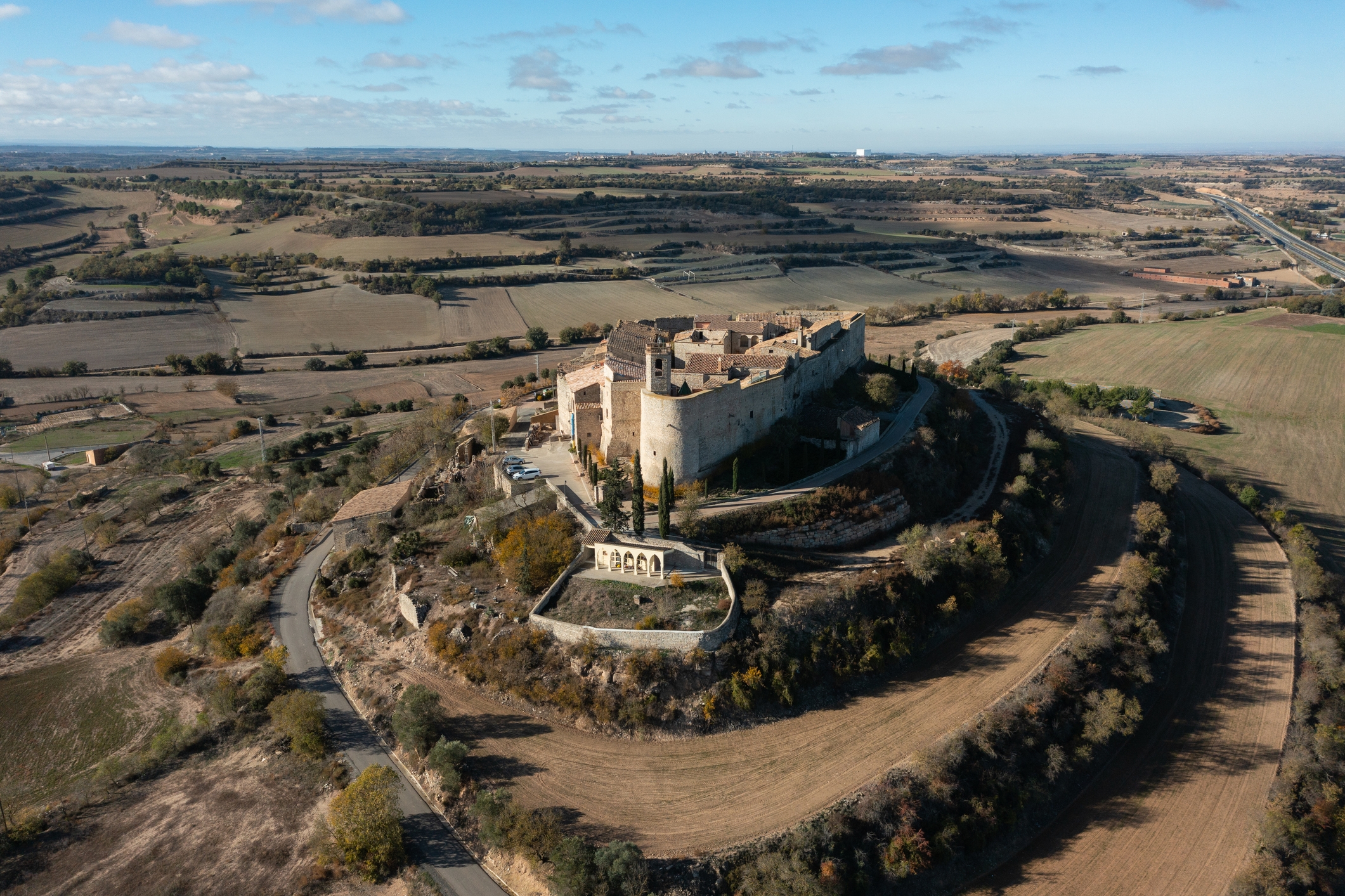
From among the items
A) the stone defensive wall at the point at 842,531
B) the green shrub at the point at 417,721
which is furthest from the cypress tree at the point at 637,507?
the green shrub at the point at 417,721

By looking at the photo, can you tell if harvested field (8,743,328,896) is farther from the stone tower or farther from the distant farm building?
the stone tower

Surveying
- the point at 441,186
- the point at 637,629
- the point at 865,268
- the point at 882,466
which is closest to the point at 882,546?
the point at 882,466

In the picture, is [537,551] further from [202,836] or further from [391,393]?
[391,393]

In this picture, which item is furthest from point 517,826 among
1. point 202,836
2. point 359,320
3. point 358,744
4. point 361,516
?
point 359,320

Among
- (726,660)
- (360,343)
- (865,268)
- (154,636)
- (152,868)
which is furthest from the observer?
(865,268)

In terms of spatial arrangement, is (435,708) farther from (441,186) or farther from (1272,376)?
(441,186)

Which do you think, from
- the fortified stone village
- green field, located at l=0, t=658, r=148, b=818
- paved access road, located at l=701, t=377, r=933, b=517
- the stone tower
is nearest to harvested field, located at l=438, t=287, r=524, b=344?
the fortified stone village

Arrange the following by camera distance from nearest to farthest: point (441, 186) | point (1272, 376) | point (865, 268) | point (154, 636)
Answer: point (154, 636)
point (1272, 376)
point (865, 268)
point (441, 186)
